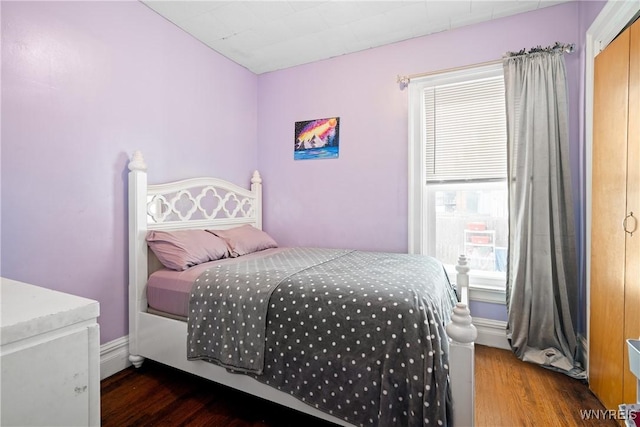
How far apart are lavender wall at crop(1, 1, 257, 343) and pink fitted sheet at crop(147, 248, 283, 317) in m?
0.30

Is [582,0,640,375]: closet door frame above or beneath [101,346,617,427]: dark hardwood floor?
above

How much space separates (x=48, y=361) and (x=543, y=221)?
265cm

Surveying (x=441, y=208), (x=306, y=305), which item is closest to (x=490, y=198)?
(x=441, y=208)

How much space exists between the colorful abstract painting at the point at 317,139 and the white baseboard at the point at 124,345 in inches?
77.9

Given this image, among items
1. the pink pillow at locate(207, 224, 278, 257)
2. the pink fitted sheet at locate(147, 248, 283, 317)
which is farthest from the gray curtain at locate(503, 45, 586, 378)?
the pink fitted sheet at locate(147, 248, 283, 317)

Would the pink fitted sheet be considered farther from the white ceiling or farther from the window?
the white ceiling

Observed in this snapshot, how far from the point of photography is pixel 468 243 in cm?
264

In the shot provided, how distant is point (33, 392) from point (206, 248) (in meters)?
1.52

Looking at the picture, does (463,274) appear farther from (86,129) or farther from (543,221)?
(86,129)

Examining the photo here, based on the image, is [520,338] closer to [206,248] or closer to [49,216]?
[206,248]

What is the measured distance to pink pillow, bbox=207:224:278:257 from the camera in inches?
99.1

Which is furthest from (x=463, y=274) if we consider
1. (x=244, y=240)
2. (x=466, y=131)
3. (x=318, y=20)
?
(x=318, y=20)

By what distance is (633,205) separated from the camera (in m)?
1.44

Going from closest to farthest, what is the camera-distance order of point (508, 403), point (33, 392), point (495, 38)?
point (33, 392) < point (508, 403) < point (495, 38)
